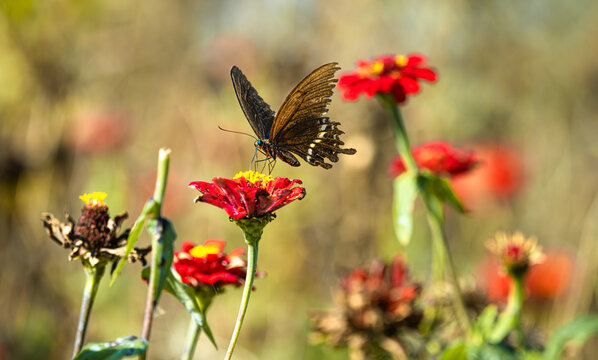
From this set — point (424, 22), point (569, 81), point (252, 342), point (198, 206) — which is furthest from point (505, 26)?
point (252, 342)

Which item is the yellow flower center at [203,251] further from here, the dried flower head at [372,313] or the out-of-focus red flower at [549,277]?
the out-of-focus red flower at [549,277]

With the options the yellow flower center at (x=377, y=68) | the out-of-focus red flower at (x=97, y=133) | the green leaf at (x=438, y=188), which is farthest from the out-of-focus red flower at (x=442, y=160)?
the out-of-focus red flower at (x=97, y=133)

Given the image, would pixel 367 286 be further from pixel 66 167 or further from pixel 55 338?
pixel 66 167

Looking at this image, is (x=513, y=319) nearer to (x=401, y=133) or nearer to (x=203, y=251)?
(x=401, y=133)

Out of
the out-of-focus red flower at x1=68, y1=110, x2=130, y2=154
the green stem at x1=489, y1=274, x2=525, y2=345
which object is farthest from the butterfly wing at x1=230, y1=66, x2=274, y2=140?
the out-of-focus red flower at x1=68, y1=110, x2=130, y2=154

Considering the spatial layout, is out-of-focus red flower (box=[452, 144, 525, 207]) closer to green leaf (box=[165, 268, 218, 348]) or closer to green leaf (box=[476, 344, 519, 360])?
green leaf (box=[476, 344, 519, 360])

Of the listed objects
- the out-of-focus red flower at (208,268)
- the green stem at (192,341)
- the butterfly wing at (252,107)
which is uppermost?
the butterfly wing at (252,107)
